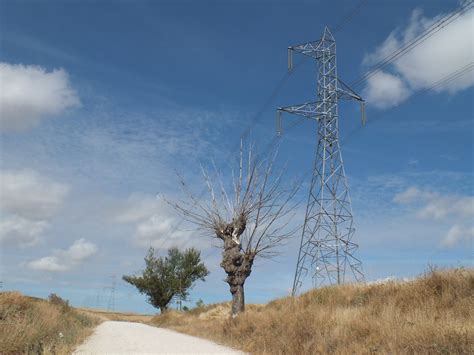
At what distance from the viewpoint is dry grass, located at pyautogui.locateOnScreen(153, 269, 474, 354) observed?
27.5 ft

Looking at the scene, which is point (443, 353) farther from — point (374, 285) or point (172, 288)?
point (172, 288)

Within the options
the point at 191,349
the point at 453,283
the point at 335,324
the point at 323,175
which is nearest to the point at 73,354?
the point at 191,349

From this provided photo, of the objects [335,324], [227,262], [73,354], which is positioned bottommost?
[73,354]

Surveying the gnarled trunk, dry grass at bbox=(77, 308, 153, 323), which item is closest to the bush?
dry grass at bbox=(77, 308, 153, 323)

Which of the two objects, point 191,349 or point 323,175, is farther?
point 323,175

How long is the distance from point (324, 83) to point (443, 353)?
2027cm

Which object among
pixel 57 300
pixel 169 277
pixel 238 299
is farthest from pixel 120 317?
pixel 238 299

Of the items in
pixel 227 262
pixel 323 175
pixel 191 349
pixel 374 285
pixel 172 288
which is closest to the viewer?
pixel 191 349

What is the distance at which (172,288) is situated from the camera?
2530 inches

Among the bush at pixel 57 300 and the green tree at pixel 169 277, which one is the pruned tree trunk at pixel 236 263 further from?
the green tree at pixel 169 277

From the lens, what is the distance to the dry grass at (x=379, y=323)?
838cm

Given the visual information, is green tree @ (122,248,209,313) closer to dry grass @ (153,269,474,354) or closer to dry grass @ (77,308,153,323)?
dry grass @ (77,308,153,323)

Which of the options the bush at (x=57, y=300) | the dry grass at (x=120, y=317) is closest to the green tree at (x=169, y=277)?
the dry grass at (x=120, y=317)

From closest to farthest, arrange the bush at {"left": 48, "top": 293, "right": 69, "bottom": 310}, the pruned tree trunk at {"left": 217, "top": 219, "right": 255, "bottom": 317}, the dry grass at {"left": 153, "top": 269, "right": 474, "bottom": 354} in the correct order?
1. the dry grass at {"left": 153, "top": 269, "right": 474, "bottom": 354}
2. the pruned tree trunk at {"left": 217, "top": 219, "right": 255, "bottom": 317}
3. the bush at {"left": 48, "top": 293, "right": 69, "bottom": 310}
